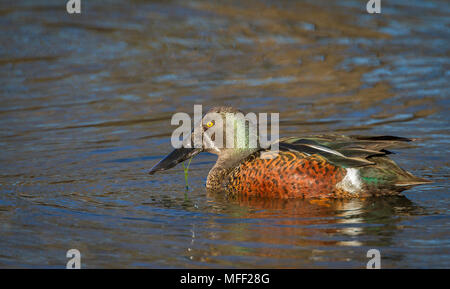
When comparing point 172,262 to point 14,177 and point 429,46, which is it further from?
point 429,46

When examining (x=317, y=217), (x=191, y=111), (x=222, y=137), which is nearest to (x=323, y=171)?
(x=317, y=217)

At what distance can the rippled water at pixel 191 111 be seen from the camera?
641cm

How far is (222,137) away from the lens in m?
8.40

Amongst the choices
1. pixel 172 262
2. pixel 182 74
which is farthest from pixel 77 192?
pixel 182 74

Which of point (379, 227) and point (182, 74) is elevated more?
point (182, 74)

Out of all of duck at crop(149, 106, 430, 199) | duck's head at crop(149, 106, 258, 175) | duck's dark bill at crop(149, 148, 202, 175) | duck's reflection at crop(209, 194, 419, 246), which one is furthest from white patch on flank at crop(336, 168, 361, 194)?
duck's dark bill at crop(149, 148, 202, 175)

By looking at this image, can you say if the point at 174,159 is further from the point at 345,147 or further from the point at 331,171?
the point at 345,147

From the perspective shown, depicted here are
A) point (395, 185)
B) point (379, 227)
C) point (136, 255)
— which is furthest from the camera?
point (395, 185)

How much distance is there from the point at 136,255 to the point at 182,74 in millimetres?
6754

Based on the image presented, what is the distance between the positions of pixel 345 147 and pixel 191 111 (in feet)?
12.2

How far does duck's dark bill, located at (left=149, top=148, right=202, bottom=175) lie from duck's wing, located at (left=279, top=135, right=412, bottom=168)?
1.06m

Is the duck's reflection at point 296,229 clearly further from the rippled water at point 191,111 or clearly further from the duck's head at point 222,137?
the duck's head at point 222,137

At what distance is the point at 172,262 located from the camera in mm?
6062

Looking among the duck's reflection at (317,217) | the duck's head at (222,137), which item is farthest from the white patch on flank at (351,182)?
the duck's head at (222,137)
